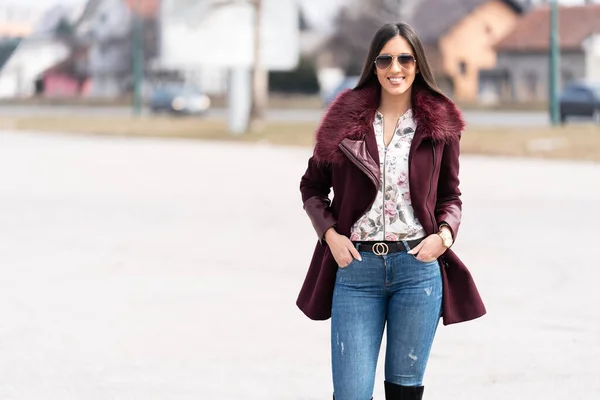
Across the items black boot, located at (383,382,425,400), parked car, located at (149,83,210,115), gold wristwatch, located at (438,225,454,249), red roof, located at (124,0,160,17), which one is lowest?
parked car, located at (149,83,210,115)

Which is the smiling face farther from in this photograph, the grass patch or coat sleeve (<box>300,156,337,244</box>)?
the grass patch

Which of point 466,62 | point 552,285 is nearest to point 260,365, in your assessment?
point 552,285

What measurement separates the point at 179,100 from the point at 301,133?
2038cm

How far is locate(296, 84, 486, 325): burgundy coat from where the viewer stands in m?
3.88

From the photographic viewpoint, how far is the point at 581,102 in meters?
38.6

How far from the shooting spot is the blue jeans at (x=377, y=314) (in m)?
3.89

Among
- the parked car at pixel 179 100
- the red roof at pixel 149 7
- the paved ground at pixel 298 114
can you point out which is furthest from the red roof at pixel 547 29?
the parked car at pixel 179 100

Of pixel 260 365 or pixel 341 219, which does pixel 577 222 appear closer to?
pixel 260 365

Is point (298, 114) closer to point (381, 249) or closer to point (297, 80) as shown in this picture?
point (297, 80)

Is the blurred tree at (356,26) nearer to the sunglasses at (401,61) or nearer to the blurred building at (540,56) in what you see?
the blurred building at (540,56)

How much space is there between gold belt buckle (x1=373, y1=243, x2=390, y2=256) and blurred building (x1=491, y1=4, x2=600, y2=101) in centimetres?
6808

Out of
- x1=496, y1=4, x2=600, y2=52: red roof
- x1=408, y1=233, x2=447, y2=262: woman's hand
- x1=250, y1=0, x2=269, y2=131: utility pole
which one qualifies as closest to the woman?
x1=408, y1=233, x2=447, y2=262: woman's hand

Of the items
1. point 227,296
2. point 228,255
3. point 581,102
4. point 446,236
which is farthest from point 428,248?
point 581,102

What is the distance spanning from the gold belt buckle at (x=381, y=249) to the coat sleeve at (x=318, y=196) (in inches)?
5.7
